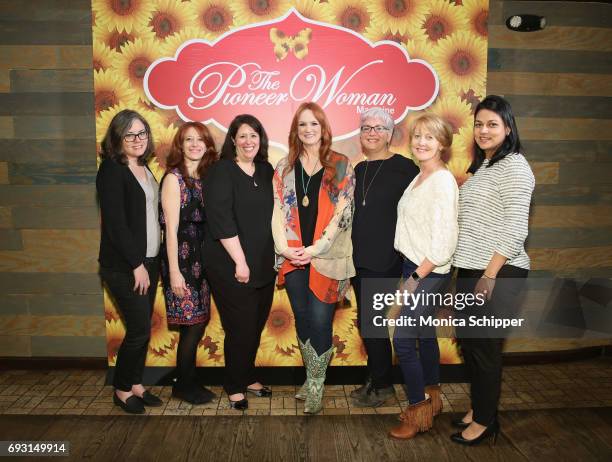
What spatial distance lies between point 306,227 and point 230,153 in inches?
23.7

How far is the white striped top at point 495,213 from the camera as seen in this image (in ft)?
7.89

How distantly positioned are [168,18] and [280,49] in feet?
2.28

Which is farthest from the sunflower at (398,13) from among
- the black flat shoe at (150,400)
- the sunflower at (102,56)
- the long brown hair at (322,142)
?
the black flat shoe at (150,400)

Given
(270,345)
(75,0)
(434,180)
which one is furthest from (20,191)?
(434,180)

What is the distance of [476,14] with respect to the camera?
3219 millimetres

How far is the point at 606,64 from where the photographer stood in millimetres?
3727

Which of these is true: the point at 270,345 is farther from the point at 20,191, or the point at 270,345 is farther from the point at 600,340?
the point at 600,340

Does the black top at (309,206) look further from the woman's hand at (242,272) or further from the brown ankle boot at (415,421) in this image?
the brown ankle boot at (415,421)

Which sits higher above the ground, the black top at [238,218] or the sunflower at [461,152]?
the sunflower at [461,152]

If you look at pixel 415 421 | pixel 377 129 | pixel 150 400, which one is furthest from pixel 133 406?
pixel 377 129

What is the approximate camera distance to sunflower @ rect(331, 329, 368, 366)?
3445mm

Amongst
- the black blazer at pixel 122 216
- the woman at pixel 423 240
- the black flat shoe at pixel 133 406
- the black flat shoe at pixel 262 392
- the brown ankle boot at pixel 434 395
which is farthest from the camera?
the black flat shoe at pixel 262 392

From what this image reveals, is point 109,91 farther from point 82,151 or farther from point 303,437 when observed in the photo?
point 303,437

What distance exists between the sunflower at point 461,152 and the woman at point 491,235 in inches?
25.6
